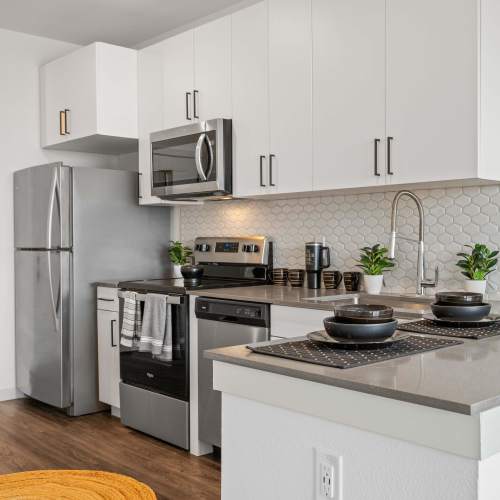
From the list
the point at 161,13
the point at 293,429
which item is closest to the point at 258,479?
the point at 293,429

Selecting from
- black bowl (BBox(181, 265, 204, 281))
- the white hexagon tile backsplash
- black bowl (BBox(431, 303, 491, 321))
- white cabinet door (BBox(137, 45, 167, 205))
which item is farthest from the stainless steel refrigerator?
black bowl (BBox(431, 303, 491, 321))

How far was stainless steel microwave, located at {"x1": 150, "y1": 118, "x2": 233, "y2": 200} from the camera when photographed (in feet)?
12.1

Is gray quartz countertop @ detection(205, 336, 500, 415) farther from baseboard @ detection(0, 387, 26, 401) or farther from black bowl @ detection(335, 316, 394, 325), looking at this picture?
baseboard @ detection(0, 387, 26, 401)

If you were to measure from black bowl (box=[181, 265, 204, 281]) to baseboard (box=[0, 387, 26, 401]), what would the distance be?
1.78m

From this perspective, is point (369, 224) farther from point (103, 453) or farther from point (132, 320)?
point (103, 453)

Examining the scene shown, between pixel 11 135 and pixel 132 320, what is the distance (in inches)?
76.4

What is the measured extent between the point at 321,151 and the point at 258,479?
75.3 inches

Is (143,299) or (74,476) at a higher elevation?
(143,299)

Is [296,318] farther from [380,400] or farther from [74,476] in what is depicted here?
[380,400]

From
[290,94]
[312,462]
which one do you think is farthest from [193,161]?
[312,462]

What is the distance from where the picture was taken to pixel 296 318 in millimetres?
2973

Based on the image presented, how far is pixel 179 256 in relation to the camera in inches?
179

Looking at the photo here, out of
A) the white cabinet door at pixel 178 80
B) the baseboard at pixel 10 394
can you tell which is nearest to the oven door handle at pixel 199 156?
the white cabinet door at pixel 178 80

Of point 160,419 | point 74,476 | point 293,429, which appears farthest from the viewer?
point 160,419
